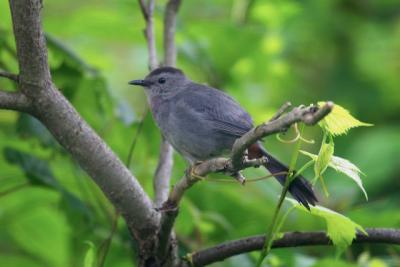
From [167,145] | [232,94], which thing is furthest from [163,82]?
[167,145]

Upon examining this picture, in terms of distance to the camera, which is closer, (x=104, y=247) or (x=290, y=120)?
(x=290, y=120)

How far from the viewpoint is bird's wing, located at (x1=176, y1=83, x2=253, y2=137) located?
3514 mm

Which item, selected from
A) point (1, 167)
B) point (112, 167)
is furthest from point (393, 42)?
point (112, 167)

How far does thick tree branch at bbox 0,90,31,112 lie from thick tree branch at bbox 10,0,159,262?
21mm

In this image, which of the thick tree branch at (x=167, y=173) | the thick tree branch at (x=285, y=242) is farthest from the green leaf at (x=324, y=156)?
the thick tree branch at (x=167, y=173)

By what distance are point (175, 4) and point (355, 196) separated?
184 cm

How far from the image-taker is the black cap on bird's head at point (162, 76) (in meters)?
3.90

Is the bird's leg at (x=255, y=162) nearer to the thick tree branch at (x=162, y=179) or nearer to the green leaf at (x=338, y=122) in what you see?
the green leaf at (x=338, y=122)

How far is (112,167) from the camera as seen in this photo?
Answer: 2.57 metres

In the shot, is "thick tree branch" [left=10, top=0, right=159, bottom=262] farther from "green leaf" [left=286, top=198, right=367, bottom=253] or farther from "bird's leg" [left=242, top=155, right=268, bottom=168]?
"green leaf" [left=286, top=198, right=367, bottom=253]

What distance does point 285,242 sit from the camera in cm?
269

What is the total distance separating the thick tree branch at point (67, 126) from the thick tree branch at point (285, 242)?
0.70 feet

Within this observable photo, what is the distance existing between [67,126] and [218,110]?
1302 mm

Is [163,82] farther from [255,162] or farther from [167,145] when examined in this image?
[255,162]
